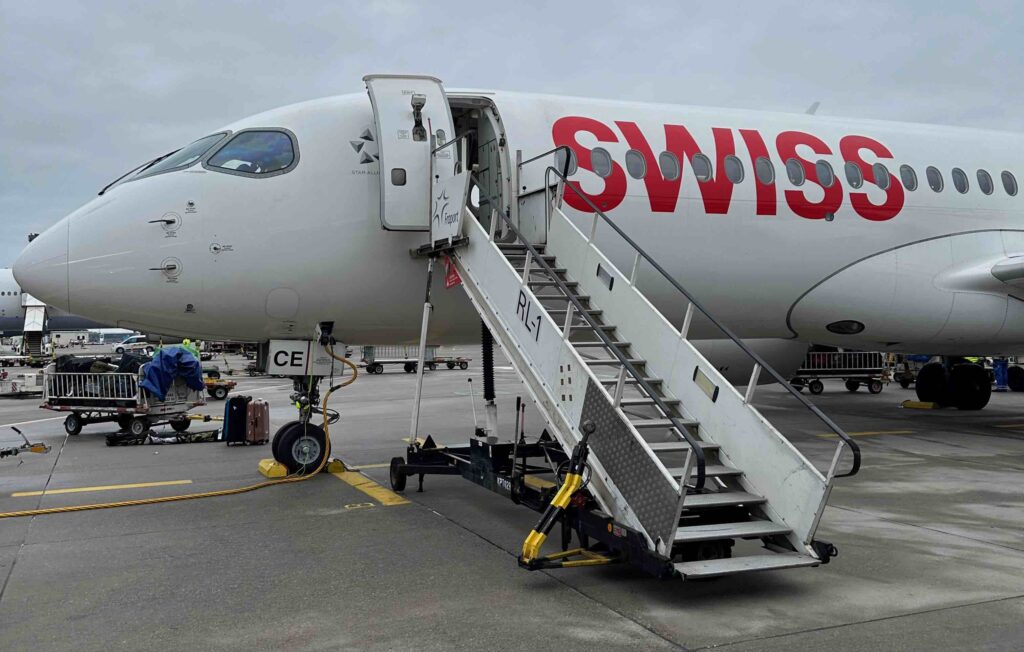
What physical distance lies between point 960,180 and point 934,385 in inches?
318

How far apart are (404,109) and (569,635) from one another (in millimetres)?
5921

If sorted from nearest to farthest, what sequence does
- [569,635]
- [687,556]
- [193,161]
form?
1. [569,635]
2. [687,556]
3. [193,161]

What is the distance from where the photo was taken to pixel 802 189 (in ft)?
34.5

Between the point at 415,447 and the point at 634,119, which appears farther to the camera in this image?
the point at 634,119

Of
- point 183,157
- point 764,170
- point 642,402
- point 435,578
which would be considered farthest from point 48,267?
point 764,170

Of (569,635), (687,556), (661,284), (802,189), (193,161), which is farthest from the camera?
(802,189)

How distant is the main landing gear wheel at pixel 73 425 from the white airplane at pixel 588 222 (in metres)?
7.32

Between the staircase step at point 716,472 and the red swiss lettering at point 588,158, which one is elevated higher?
the red swiss lettering at point 588,158

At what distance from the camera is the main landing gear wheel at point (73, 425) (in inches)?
576

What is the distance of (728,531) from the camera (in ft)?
17.0

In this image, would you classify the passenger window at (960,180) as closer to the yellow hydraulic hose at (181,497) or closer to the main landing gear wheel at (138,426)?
the yellow hydraulic hose at (181,497)

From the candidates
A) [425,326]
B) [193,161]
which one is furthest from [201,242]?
[425,326]

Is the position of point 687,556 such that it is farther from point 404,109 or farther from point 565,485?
point 404,109

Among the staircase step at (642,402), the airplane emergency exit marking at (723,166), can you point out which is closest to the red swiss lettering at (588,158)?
the airplane emergency exit marking at (723,166)
